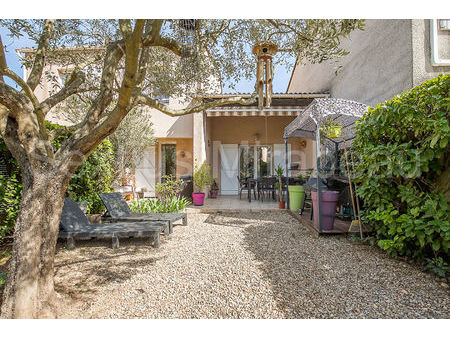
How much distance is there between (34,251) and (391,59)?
10.6 m

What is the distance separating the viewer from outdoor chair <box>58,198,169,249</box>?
564cm

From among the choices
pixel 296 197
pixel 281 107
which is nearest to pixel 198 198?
pixel 296 197

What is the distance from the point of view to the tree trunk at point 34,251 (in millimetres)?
2893

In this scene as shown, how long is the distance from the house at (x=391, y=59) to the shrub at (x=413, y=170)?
156 centimetres

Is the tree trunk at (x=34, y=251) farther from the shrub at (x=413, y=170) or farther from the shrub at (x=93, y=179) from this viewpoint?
the shrub at (x=413, y=170)

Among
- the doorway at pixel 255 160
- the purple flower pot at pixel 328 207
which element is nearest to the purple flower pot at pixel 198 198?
the doorway at pixel 255 160

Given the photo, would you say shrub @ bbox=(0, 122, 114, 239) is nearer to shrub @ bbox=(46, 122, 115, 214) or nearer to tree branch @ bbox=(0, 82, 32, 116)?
shrub @ bbox=(46, 122, 115, 214)

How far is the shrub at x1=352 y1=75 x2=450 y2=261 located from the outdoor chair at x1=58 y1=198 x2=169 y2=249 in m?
5.03

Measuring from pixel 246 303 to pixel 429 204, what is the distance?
11.4 ft

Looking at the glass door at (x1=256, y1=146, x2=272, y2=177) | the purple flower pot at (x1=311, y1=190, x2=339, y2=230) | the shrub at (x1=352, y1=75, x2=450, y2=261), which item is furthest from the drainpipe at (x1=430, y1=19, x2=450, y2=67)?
the glass door at (x1=256, y1=146, x2=272, y2=177)

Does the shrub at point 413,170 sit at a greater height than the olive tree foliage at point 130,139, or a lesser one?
lesser

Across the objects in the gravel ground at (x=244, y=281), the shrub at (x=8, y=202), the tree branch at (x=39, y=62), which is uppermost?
the tree branch at (x=39, y=62)

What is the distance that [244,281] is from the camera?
396 centimetres

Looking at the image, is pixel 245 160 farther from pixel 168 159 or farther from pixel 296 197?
pixel 296 197
